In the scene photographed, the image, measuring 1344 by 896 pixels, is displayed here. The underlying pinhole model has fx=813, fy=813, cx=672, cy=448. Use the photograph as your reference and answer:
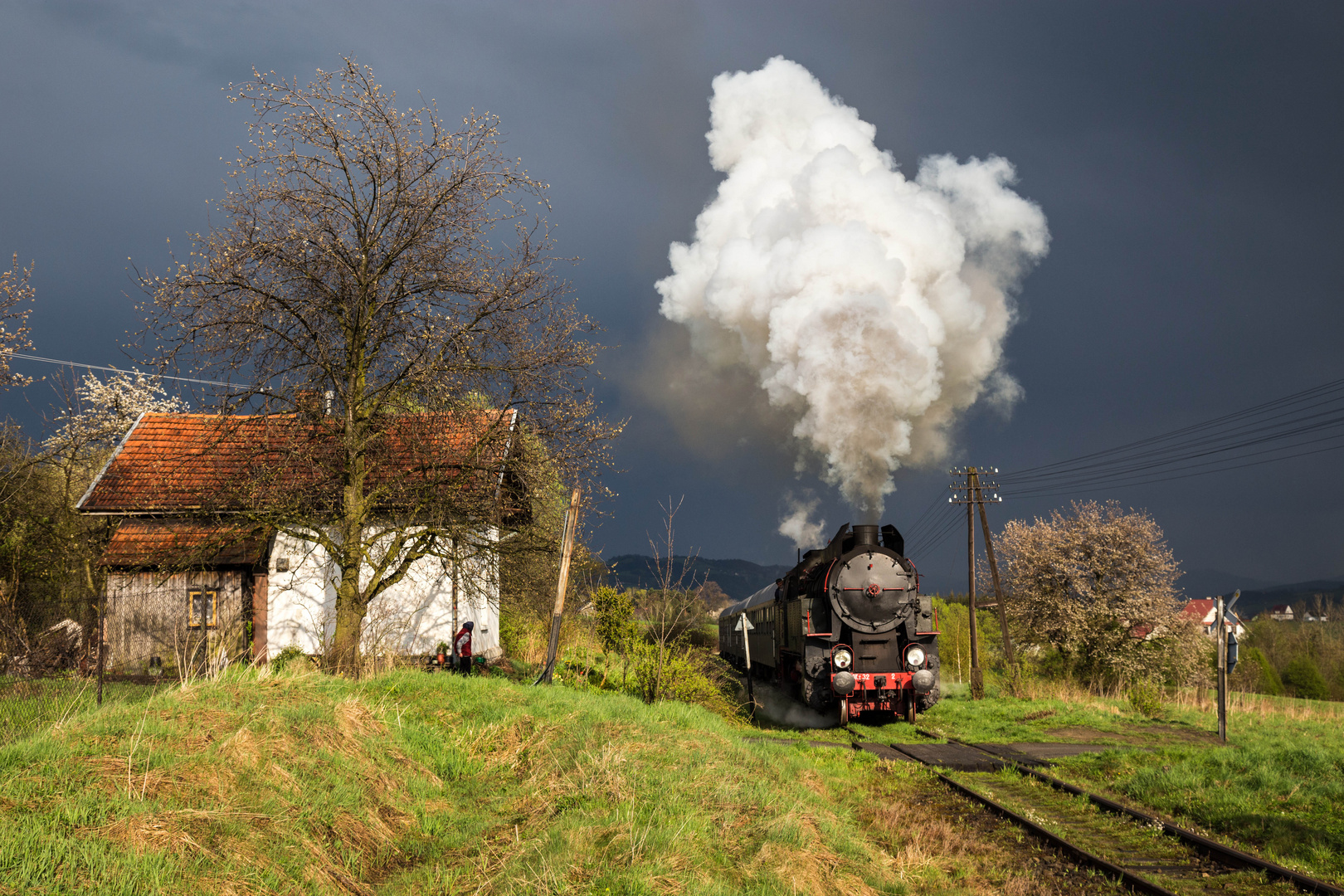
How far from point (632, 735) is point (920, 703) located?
978 centimetres

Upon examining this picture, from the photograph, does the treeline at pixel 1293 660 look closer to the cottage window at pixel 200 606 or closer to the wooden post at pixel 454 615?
the wooden post at pixel 454 615

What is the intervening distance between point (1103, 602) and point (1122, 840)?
25.6 metres

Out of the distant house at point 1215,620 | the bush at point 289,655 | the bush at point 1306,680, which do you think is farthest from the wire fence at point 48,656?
the bush at point 1306,680

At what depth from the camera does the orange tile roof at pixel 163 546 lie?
17141 millimetres

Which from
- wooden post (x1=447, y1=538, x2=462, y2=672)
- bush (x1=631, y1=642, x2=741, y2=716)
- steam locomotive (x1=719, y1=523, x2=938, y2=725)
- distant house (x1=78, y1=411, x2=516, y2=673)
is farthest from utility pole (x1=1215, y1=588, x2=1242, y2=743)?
wooden post (x1=447, y1=538, x2=462, y2=672)

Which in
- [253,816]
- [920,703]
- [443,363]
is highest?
[443,363]

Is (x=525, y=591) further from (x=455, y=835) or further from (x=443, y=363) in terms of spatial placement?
(x=455, y=835)

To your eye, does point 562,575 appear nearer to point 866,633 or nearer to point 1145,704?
point 866,633

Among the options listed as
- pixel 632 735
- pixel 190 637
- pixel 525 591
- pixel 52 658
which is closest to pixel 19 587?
pixel 190 637

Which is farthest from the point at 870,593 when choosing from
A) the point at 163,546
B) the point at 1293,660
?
the point at 1293,660

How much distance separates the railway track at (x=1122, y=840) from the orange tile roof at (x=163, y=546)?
46.0 ft

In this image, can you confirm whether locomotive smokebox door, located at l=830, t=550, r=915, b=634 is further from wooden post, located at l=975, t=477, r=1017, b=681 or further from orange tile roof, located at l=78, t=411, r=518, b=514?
wooden post, located at l=975, t=477, r=1017, b=681

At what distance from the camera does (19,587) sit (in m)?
20.7

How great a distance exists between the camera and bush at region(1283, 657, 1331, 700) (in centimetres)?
3812
